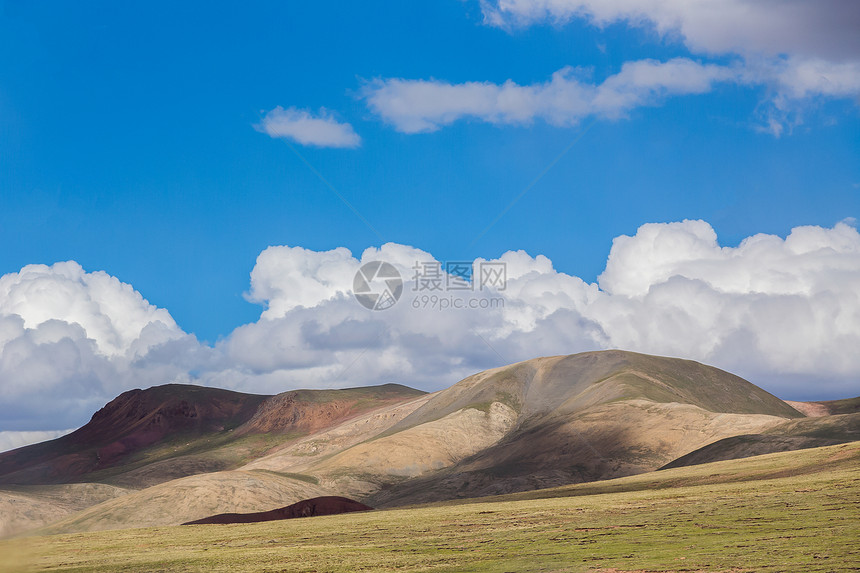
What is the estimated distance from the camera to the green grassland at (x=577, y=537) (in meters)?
35.2

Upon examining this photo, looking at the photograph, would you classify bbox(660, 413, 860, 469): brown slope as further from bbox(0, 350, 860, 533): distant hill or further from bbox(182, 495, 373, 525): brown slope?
bbox(182, 495, 373, 525): brown slope

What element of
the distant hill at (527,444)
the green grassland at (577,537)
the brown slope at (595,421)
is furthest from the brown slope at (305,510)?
the green grassland at (577,537)

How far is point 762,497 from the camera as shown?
172 feet

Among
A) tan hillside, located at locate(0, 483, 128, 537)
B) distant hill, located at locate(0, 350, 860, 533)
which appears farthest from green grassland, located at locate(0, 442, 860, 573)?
tan hillside, located at locate(0, 483, 128, 537)

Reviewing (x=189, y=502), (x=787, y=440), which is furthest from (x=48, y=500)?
(x=787, y=440)

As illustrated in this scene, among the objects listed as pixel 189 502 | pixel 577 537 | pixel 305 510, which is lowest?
pixel 305 510

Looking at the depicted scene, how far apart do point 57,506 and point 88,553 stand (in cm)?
11291

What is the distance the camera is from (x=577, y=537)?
45.3m

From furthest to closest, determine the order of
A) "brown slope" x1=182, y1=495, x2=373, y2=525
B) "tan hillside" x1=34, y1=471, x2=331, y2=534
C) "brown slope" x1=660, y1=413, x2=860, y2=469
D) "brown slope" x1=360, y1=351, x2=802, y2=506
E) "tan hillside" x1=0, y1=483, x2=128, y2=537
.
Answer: "tan hillside" x1=0, y1=483, x2=128, y2=537, "brown slope" x1=360, y1=351, x2=802, y2=506, "tan hillside" x1=34, y1=471, x2=331, y2=534, "brown slope" x1=182, y1=495, x2=373, y2=525, "brown slope" x1=660, y1=413, x2=860, y2=469

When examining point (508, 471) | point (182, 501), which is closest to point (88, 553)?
point (182, 501)

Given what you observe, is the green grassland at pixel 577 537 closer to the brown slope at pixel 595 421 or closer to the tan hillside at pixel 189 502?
the brown slope at pixel 595 421

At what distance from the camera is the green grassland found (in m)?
35.2

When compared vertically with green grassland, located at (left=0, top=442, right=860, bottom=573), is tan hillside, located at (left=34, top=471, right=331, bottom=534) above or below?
below

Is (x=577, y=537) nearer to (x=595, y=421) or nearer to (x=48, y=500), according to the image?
(x=595, y=421)
